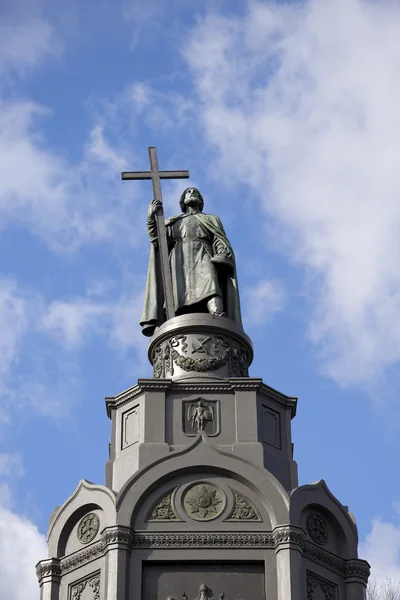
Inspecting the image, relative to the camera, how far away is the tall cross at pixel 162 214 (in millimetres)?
32281

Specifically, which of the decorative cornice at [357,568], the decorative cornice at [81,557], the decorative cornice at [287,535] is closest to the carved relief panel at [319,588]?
the decorative cornice at [357,568]

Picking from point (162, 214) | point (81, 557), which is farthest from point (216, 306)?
point (81, 557)

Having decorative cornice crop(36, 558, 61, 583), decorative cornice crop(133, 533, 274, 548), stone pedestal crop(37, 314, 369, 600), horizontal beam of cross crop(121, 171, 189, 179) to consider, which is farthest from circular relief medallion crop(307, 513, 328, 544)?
horizontal beam of cross crop(121, 171, 189, 179)

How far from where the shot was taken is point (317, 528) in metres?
29.0

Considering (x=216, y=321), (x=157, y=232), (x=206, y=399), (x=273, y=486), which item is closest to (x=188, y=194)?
(x=157, y=232)

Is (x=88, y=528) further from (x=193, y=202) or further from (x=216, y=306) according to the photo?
(x=193, y=202)

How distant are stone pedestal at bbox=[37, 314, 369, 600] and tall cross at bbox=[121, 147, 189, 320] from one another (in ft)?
6.11

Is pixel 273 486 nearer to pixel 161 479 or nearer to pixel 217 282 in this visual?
pixel 161 479

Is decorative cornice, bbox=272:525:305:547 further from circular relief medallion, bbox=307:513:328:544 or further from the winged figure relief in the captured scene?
the winged figure relief

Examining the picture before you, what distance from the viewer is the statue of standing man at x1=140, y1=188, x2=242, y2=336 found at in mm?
32469

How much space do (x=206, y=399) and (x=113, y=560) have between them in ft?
13.6

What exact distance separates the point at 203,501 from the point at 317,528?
2.37 metres

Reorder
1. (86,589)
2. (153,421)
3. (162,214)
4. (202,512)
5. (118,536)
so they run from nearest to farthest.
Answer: (118,536) < (86,589) < (202,512) < (153,421) < (162,214)

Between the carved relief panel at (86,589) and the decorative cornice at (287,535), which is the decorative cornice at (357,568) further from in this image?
the carved relief panel at (86,589)
